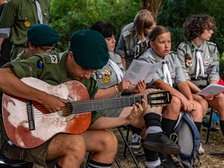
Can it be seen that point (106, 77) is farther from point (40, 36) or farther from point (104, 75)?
point (40, 36)

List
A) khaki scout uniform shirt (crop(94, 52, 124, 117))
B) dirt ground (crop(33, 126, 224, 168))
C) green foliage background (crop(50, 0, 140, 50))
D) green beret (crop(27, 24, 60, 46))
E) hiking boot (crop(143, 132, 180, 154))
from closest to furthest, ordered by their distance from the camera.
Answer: green beret (crop(27, 24, 60, 46)) < hiking boot (crop(143, 132, 180, 154)) < khaki scout uniform shirt (crop(94, 52, 124, 117)) < dirt ground (crop(33, 126, 224, 168)) < green foliage background (crop(50, 0, 140, 50))

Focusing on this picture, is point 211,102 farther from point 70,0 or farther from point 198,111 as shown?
point 70,0

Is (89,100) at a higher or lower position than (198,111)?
higher

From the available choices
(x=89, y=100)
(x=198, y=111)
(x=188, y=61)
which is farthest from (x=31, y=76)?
(x=188, y=61)

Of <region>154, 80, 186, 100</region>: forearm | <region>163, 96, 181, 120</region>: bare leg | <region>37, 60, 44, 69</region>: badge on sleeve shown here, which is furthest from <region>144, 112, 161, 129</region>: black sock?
<region>37, 60, 44, 69</region>: badge on sleeve

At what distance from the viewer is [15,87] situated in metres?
3.15

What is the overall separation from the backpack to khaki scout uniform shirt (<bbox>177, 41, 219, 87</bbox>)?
28.6 inches

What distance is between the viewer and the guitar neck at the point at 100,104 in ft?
11.0

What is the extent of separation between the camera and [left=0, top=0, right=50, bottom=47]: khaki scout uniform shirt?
5.25 metres

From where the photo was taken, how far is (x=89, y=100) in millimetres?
3418

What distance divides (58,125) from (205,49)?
8.88 ft

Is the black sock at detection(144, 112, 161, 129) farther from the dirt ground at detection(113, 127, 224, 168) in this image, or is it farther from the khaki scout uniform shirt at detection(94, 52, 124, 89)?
the dirt ground at detection(113, 127, 224, 168)

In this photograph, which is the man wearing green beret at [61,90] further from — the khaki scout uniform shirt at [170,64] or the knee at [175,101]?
the khaki scout uniform shirt at [170,64]

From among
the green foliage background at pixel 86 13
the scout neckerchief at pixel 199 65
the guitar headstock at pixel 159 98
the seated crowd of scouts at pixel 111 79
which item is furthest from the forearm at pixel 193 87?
→ the green foliage background at pixel 86 13
